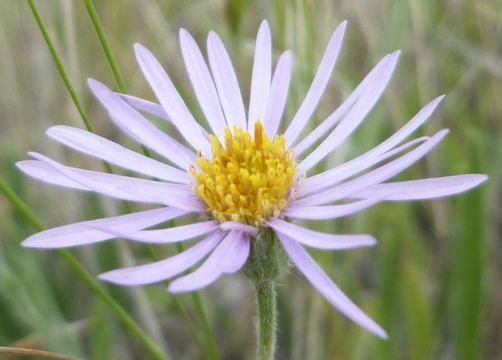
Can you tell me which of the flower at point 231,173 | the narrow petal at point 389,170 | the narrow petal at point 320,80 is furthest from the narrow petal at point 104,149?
the narrow petal at point 389,170

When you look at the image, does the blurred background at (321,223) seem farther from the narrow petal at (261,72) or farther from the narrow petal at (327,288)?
the narrow petal at (327,288)

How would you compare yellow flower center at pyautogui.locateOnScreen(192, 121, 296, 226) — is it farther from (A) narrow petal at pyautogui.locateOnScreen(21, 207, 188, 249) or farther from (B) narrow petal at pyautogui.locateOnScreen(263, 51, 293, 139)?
(A) narrow petal at pyautogui.locateOnScreen(21, 207, 188, 249)

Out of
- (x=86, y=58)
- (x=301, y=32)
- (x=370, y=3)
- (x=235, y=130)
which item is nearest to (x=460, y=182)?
(x=235, y=130)

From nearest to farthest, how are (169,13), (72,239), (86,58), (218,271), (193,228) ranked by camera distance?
(218,271) → (72,239) → (193,228) → (86,58) → (169,13)

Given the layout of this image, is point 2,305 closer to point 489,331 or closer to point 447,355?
point 447,355

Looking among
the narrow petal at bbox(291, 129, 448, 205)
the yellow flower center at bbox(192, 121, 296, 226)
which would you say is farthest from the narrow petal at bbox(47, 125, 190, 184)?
the narrow petal at bbox(291, 129, 448, 205)

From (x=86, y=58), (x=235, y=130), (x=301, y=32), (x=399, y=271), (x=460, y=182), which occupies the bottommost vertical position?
(x=399, y=271)
